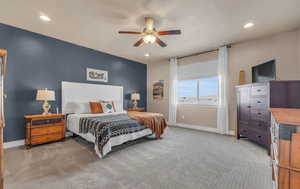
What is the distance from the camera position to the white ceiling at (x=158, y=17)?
2.14 meters

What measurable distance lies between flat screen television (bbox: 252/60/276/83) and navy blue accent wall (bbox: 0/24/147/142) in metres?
4.58

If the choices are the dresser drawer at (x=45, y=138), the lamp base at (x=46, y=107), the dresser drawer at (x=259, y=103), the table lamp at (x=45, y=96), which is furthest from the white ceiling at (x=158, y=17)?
the dresser drawer at (x=45, y=138)

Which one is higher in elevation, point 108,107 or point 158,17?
point 158,17

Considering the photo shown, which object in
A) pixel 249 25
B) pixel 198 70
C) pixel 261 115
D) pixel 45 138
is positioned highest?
pixel 249 25

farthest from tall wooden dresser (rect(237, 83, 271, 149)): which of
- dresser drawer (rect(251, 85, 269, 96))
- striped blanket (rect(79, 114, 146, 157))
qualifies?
striped blanket (rect(79, 114, 146, 157))

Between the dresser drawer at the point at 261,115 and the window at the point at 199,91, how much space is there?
4.19 feet

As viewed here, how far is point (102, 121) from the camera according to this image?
2.57 m

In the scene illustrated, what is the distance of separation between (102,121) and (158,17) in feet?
7.50

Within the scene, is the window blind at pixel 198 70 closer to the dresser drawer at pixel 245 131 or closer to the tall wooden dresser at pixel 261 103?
the tall wooden dresser at pixel 261 103

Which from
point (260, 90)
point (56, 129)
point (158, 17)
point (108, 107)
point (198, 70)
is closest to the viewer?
point (158, 17)

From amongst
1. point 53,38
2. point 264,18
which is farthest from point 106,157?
point 264,18

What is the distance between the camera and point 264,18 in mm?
2514

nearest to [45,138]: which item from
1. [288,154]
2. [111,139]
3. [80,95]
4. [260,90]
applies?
[80,95]

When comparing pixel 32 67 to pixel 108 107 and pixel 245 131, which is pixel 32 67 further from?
pixel 245 131
